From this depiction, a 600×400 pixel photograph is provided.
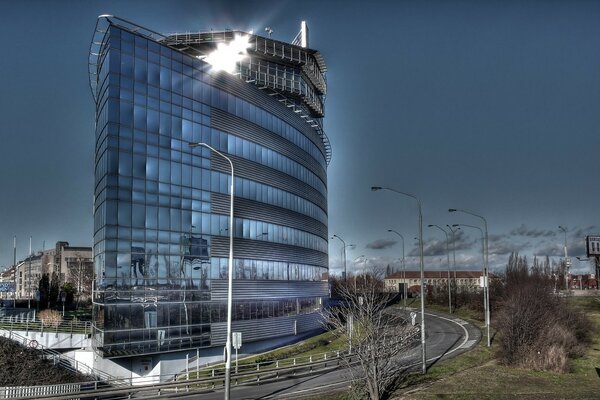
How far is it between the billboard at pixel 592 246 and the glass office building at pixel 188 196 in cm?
7176

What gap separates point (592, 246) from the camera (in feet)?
348

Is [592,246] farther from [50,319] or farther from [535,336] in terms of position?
[50,319]

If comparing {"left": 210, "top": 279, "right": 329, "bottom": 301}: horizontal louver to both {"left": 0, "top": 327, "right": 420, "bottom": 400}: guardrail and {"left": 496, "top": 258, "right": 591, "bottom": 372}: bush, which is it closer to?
{"left": 0, "top": 327, "right": 420, "bottom": 400}: guardrail

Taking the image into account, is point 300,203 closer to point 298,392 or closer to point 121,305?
point 121,305

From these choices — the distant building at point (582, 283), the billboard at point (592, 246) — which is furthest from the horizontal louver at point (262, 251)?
the distant building at point (582, 283)

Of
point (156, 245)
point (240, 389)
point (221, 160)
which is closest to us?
point (240, 389)

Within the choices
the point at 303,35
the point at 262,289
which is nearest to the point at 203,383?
the point at 262,289

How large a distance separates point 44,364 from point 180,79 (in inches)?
902

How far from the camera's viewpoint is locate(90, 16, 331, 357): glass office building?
3728 cm

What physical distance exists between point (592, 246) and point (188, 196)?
90.7 m

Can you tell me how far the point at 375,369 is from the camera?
78.1 ft

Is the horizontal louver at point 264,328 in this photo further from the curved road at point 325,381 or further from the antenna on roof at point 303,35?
the antenna on roof at point 303,35

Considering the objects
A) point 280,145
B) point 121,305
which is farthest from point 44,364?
point 280,145

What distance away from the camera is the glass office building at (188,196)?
1468 inches
